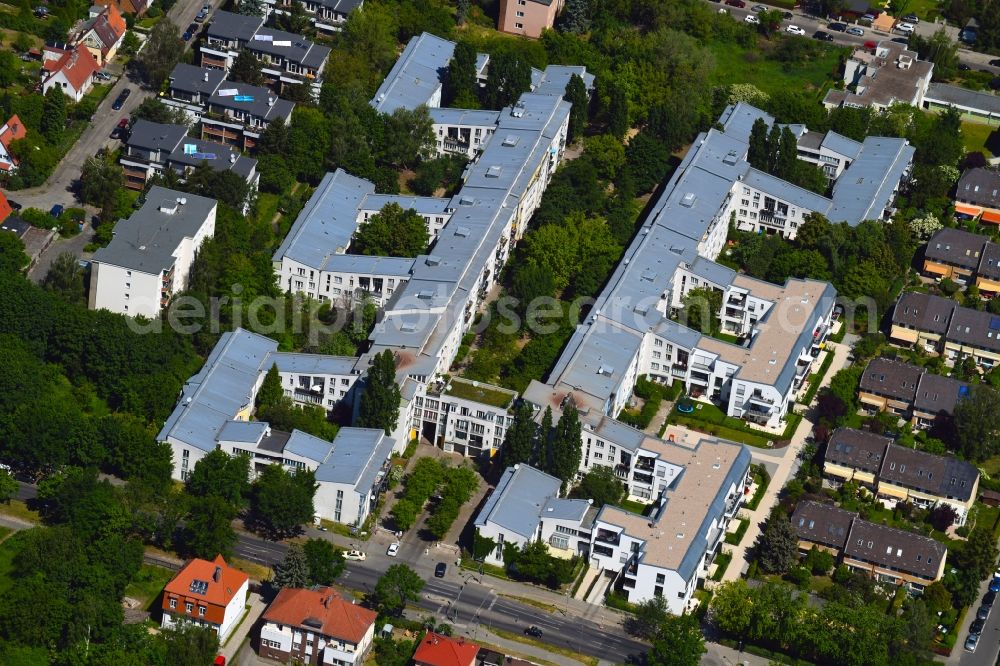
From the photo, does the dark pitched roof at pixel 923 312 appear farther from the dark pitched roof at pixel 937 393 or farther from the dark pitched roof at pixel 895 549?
the dark pitched roof at pixel 895 549

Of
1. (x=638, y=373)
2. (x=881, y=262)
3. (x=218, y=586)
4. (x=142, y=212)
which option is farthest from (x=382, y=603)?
(x=881, y=262)

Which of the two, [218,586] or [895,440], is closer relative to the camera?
[218,586]

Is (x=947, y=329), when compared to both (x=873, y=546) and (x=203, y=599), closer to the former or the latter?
(x=873, y=546)

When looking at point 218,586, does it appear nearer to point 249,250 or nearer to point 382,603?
point 382,603

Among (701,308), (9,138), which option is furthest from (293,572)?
(9,138)

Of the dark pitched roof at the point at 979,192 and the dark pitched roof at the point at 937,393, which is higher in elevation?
the dark pitched roof at the point at 979,192

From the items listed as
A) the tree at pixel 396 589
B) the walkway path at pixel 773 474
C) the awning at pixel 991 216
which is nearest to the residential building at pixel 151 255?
the tree at pixel 396 589

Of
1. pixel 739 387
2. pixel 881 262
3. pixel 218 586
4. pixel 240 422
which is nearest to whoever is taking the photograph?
pixel 218 586
